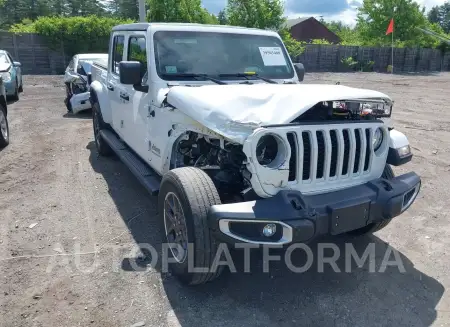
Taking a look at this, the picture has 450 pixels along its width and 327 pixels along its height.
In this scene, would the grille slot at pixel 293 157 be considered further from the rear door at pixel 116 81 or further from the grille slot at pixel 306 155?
the rear door at pixel 116 81

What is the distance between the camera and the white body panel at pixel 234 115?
288cm

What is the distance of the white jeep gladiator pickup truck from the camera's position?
281 cm

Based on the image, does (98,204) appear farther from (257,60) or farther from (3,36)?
(3,36)

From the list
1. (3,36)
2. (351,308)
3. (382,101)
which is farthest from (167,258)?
(3,36)

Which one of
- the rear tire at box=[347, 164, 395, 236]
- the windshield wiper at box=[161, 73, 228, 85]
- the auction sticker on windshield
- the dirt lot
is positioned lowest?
the dirt lot

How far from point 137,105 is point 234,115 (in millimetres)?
1909

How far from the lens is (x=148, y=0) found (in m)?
19.2

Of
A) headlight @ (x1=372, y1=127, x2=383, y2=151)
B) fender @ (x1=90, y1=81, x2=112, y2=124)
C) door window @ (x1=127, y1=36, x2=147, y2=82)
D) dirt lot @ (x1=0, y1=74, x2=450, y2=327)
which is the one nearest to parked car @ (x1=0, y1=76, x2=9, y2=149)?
dirt lot @ (x1=0, y1=74, x2=450, y2=327)

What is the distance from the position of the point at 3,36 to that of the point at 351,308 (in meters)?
23.6

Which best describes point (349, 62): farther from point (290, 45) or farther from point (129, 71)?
point (129, 71)

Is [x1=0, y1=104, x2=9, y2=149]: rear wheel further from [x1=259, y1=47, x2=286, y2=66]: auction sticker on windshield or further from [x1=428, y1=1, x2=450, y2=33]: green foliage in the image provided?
[x1=428, y1=1, x2=450, y2=33]: green foliage

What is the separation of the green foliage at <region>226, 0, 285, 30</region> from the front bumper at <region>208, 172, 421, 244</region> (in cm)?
2392

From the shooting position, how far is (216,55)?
175 inches

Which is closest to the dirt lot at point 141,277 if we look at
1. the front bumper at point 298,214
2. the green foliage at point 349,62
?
the front bumper at point 298,214
